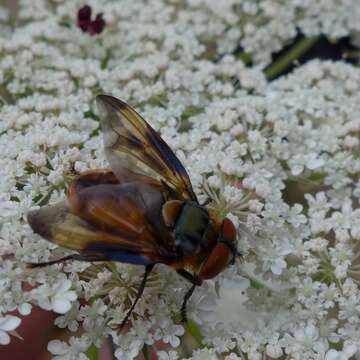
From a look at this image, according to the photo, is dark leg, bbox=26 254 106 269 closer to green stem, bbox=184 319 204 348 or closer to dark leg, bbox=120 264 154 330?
dark leg, bbox=120 264 154 330

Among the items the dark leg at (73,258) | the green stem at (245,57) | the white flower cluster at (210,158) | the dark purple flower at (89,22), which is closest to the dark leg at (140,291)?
the white flower cluster at (210,158)

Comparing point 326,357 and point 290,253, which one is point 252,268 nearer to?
point 290,253

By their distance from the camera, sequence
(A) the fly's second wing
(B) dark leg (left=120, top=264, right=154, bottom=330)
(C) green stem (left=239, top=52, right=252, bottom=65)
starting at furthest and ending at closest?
1. (C) green stem (left=239, top=52, right=252, bottom=65)
2. (B) dark leg (left=120, top=264, right=154, bottom=330)
3. (A) the fly's second wing

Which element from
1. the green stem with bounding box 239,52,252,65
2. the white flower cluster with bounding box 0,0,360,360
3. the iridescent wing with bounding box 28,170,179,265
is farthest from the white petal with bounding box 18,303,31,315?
the green stem with bounding box 239,52,252,65

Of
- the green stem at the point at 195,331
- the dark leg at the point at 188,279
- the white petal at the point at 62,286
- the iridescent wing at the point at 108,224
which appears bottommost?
the green stem at the point at 195,331

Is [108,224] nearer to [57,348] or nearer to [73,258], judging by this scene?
[73,258]

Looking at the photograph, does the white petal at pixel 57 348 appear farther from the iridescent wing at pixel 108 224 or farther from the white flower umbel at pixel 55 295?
the iridescent wing at pixel 108 224
